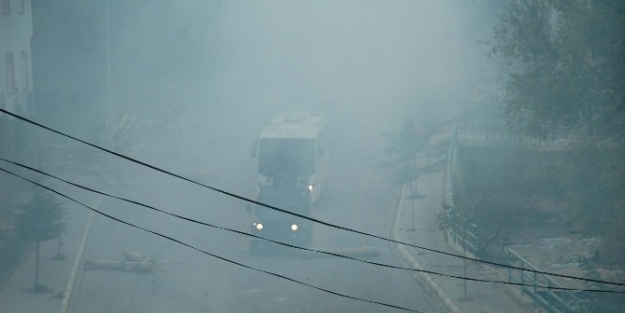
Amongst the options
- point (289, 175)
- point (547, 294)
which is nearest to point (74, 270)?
point (289, 175)

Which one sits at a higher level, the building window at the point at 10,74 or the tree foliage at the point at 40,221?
the building window at the point at 10,74

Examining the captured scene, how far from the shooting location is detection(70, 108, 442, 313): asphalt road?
16.6 m

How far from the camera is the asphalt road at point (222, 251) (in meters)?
16.6

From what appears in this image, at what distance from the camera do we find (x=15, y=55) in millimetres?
30562

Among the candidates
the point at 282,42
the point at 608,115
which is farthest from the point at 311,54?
the point at 608,115

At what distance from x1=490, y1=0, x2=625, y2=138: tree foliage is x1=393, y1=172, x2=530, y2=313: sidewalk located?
3618mm

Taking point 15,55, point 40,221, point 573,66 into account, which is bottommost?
point 40,221

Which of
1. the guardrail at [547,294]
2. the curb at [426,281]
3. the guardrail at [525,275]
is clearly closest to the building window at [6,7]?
the curb at [426,281]

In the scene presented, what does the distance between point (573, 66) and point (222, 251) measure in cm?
890

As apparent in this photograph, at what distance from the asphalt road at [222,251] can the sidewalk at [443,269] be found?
0.37 meters

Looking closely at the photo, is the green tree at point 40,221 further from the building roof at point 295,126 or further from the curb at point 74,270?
the building roof at point 295,126

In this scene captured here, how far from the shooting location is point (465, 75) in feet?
151

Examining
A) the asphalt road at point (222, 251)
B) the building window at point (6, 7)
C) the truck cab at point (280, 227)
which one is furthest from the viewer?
the building window at point (6, 7)

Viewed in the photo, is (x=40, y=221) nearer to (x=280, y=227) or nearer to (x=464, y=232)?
(x=280, y=227)
